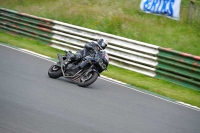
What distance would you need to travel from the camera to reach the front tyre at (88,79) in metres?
10.6

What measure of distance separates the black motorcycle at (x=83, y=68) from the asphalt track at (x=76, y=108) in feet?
0.61

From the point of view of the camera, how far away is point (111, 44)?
47.8ft

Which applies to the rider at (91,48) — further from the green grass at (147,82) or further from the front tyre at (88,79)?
the green grass at (147,82)

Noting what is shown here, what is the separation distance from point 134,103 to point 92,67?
1.49 meters

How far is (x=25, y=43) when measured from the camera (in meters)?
16.0

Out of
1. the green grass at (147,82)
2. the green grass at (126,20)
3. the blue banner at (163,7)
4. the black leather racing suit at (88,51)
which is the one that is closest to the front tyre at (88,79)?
the black leather racing suit at (88,51)

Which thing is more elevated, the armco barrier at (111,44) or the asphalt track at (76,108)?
the armco barrier at (111,44)

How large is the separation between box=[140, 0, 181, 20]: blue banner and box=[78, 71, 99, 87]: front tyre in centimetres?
658

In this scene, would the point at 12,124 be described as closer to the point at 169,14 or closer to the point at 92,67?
the point at 92,67

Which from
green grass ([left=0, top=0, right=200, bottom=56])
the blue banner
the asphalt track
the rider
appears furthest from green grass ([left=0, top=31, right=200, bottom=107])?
the blue banner

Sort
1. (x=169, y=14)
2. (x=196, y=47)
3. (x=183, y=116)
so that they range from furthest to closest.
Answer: (x=169, y=14), (x=196, y=47), (x=183, y=116)

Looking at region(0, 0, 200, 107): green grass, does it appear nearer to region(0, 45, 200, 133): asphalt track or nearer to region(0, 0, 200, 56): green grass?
region(0, 0, 200, 56): green grass

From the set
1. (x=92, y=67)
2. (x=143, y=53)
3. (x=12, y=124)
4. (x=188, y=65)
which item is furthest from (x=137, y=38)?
(x=12, y=124)

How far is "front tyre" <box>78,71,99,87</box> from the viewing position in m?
10.6
